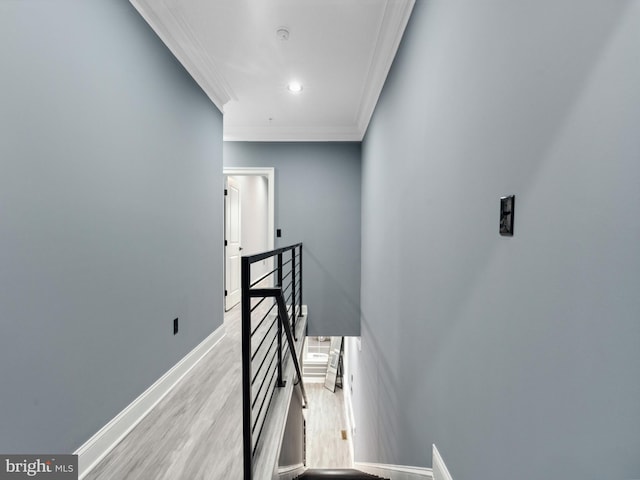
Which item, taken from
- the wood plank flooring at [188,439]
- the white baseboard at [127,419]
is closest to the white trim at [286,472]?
the wood plank flooring at [188,439]

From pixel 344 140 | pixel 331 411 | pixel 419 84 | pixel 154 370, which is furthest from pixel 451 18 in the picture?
pixel 331 411

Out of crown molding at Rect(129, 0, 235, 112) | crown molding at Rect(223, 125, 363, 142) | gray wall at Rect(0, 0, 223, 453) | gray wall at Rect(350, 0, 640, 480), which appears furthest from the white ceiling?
gray wall at Rect(350, 0, 640, 480)

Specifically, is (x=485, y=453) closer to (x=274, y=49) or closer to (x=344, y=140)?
(x=274, y=49)

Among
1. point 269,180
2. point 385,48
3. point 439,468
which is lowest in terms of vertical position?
point 439,468

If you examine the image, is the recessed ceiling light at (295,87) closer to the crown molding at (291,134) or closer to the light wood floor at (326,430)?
the crown molding at (291,134)

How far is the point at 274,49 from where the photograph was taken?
2383mm

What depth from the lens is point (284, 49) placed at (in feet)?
7.80

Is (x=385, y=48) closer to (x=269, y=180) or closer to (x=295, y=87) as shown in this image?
(x=295, y=87)

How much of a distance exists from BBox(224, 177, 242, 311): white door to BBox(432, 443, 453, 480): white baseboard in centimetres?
378

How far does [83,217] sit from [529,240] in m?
1.80

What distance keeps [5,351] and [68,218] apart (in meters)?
0.57

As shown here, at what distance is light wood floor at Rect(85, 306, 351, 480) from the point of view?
143 centimetres

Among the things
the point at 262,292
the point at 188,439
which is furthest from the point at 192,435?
the point at 262,292

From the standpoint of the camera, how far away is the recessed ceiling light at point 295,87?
9.61 ft
